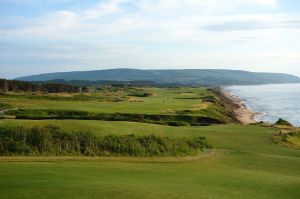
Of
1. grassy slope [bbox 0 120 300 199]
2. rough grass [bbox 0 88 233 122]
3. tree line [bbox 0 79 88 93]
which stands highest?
tree line [bbox 0 79 88 93]

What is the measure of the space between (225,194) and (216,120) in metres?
47.3

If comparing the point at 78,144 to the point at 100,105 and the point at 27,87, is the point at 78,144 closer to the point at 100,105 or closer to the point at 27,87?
the point at 100,105

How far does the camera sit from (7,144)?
29828 millimetres

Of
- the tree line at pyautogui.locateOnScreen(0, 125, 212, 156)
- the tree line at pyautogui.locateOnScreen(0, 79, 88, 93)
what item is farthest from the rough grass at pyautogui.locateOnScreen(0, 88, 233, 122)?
the tree line at pyautogui.locateOnScreen(0, 79, 88, 93)

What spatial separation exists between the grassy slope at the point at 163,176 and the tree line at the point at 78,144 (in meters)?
1.85

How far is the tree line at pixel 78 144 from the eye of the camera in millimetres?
30055

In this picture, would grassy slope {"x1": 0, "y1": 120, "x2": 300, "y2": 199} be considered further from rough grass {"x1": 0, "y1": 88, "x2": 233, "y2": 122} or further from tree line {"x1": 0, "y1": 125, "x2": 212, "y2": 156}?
rough grass {"x1": 0, "y1": 88, "x2": 233, "y2": 122}

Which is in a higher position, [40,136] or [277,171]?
[40,136]

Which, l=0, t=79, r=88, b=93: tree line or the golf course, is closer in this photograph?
the golf course

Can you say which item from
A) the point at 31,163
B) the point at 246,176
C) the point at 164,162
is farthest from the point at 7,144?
the point at 246,176

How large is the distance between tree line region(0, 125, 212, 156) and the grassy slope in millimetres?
1850

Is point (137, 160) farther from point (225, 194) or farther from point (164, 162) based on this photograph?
point (225, 194)

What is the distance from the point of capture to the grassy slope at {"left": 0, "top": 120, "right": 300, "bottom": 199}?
720 inches

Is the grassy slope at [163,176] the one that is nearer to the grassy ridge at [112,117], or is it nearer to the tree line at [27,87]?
the grassy ridge at [112,117]
